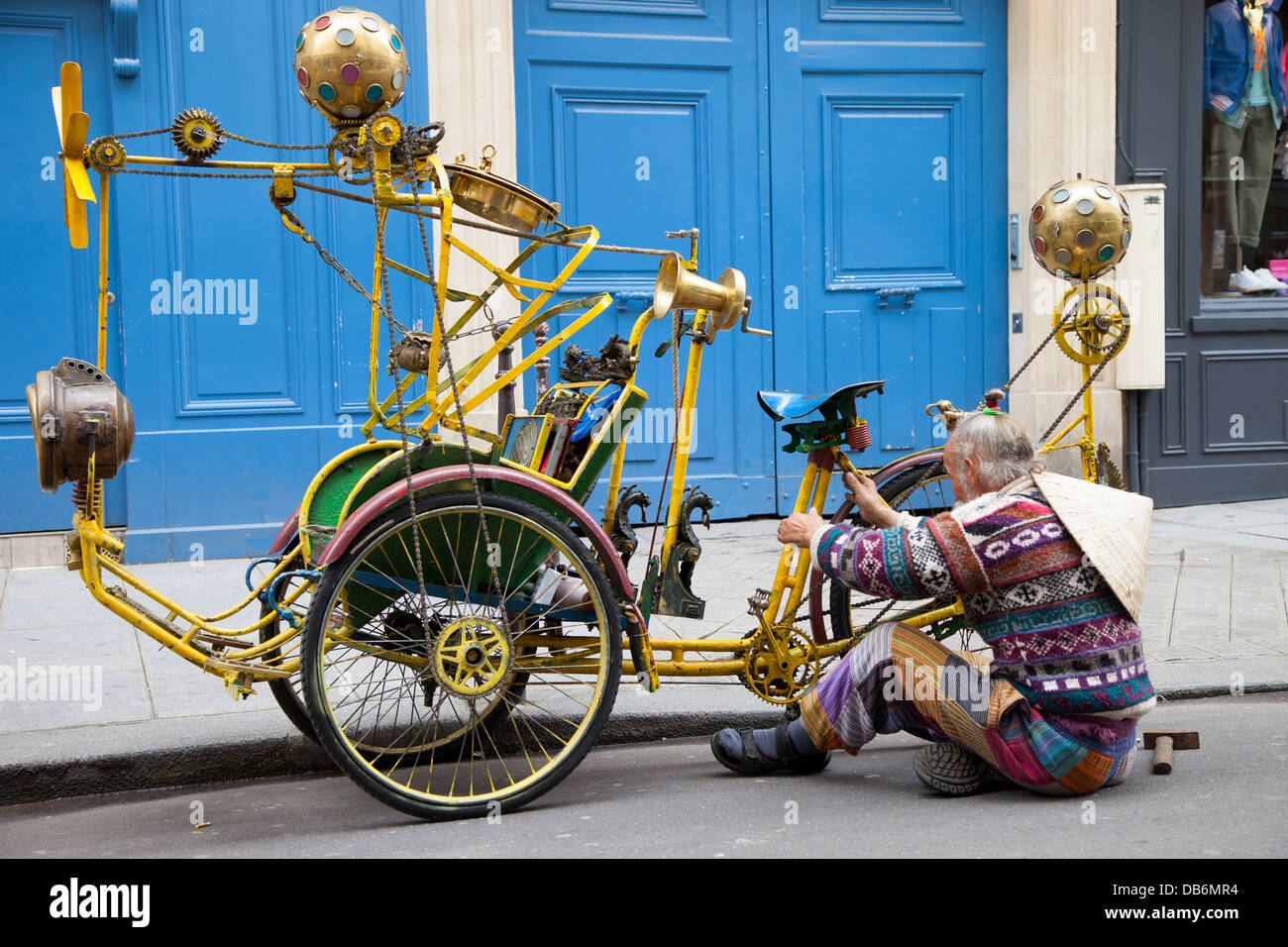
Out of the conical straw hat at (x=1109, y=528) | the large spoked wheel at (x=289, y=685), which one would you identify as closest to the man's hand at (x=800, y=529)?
the conical straw hat at (x=1109, y=528)

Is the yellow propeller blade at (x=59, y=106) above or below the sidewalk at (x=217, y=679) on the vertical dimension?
above

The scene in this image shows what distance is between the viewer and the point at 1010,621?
3.44 metres

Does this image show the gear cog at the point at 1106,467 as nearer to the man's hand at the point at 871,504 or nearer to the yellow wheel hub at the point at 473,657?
the man's hand at the point at 871,504

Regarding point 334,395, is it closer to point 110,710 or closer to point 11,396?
point 11,396

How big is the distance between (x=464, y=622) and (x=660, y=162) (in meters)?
4.94

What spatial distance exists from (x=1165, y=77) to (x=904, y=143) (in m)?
1.80

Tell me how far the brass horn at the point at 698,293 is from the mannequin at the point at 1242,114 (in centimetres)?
618

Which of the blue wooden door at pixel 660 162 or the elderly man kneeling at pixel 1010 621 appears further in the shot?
the blue wooden door at pixel 660 162

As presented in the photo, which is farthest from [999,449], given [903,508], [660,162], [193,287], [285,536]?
[193,287]

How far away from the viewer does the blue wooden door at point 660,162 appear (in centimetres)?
781

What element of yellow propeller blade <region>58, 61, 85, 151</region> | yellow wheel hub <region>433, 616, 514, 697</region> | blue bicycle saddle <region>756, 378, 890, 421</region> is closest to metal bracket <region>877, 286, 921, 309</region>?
blue bicycle saddle <region>756, 378, 890, 421</region>

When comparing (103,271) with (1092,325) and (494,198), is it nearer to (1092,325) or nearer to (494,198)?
(494,198)
